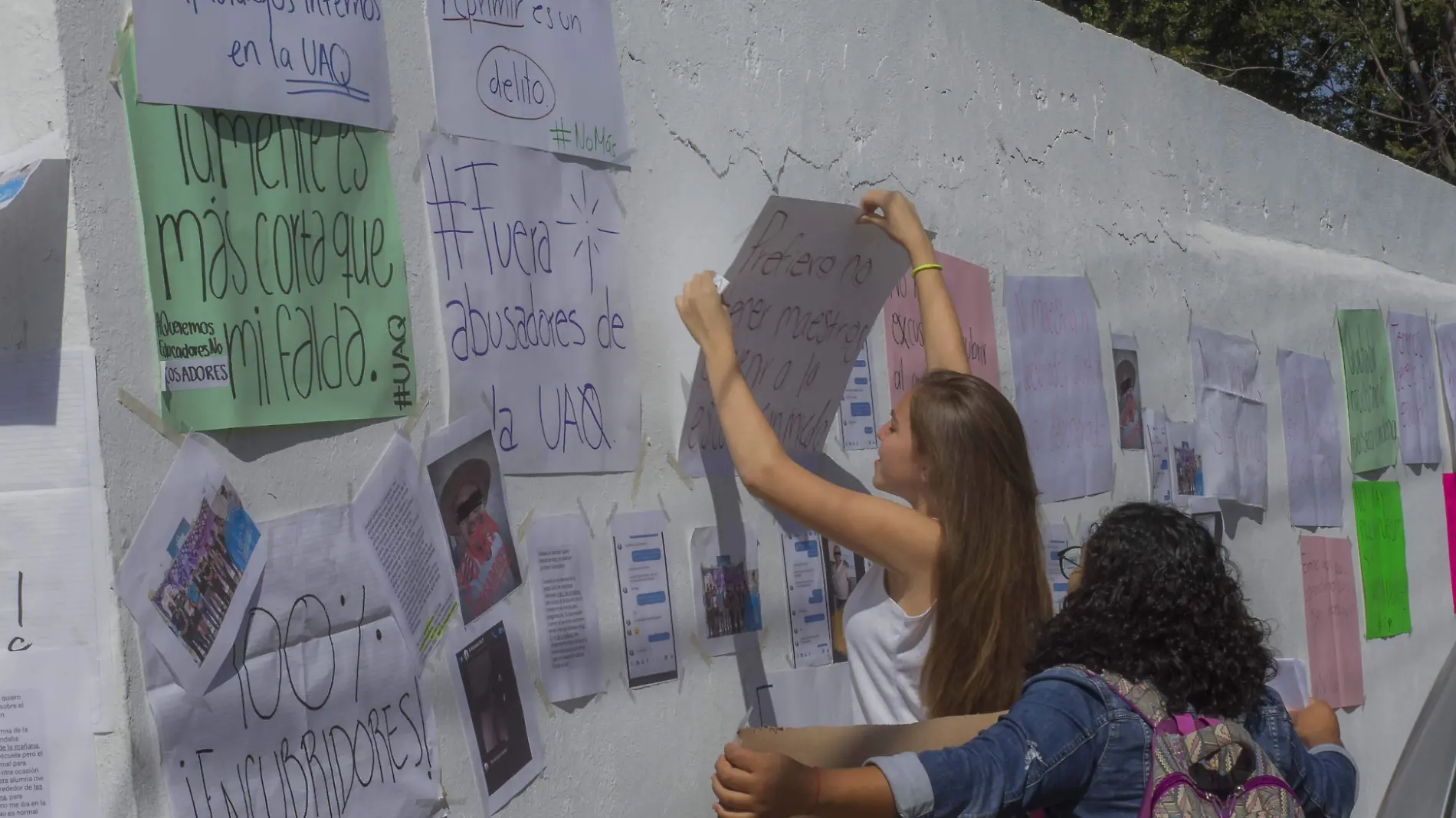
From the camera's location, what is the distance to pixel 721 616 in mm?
2918

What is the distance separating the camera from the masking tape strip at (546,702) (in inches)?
98.3

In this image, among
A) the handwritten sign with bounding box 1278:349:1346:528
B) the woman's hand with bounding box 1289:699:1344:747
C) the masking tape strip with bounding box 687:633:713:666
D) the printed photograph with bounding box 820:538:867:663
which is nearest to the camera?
the woman's hand with bounding box 1289:699:1344:747

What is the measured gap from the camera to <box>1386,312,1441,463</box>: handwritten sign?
6.32 m

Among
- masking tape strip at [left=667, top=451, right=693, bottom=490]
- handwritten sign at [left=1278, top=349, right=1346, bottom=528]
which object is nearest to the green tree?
handwritten sign at [left=1278, top=349, right=1346, bottom=528]

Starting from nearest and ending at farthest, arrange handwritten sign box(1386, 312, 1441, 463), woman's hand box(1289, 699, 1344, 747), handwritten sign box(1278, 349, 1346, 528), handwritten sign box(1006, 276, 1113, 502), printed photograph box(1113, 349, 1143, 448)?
woman's hand box(1289, 699, 1344, 747), handwritten sign box(1006, 276, 1113, 502), printed photograph box(1113, 349, 1143, 448), handwritten sign box(1278, 349, 1346, 528), handwritten sign box(1386, 312, 1441, 463)

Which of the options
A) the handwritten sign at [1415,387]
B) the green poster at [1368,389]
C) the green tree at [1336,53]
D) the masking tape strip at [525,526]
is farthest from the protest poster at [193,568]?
the green tree at [1336,53]

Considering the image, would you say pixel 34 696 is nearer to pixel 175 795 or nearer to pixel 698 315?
pixel 175 795

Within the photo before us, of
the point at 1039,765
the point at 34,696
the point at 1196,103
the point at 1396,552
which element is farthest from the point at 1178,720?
the point at 1396,552

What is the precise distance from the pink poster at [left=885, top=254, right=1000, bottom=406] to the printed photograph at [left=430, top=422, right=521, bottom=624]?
1174 mm

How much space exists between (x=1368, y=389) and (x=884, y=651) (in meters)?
4.19

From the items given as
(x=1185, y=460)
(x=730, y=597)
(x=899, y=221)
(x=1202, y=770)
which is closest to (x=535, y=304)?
(x=730, y=597)

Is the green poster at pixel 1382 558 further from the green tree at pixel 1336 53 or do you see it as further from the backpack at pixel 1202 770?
the green tree at pixel 1336 53

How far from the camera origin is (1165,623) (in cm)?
201

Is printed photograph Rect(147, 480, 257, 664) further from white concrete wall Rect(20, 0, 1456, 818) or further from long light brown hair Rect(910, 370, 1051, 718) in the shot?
long light brown hair Rect(910, 370, 1051, 718)
